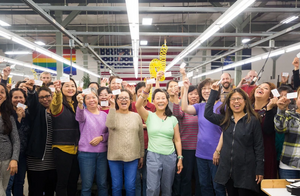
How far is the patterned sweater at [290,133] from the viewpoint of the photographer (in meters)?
2.19

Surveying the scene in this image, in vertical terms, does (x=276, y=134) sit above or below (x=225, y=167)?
above

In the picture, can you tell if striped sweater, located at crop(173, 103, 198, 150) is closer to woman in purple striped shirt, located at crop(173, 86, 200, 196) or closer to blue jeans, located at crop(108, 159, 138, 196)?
woman in purple striped shirt, located at crop(173, 86, 200, 196)

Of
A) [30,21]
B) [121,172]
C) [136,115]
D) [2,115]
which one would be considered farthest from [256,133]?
[30,21]

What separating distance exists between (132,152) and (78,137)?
0.69 meters

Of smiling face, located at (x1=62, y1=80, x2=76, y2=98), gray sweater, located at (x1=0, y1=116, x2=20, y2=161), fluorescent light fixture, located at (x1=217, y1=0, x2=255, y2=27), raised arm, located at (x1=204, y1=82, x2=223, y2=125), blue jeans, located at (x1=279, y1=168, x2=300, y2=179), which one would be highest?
fluorescent light fixture, located at (x1=217, y1=0, x2=255, y2=27)

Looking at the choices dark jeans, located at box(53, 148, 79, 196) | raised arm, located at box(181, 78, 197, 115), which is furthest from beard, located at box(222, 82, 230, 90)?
dark jeans, located at box(53, 148, 79, 196)

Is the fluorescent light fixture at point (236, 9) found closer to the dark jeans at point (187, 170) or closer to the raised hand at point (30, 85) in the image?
the dark jeans at point (187, 170)

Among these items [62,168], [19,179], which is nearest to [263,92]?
[62,168]

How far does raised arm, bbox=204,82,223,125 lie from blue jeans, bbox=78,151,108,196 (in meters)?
1.26

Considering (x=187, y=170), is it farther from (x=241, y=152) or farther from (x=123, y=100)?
(x=123, y=100)

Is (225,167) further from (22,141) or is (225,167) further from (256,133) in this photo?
(22,141)

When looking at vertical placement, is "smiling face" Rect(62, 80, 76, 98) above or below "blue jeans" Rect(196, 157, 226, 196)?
above

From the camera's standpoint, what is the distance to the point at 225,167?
2.32m

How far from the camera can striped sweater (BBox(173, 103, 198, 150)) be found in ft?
9.39
